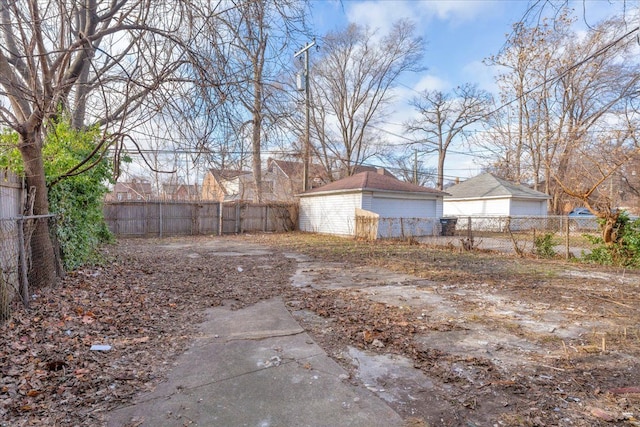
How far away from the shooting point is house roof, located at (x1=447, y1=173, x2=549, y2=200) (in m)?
21.8

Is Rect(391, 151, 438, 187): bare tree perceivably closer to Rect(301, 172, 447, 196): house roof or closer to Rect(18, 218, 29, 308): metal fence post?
Rect(301, 172, 447, 196): house roof

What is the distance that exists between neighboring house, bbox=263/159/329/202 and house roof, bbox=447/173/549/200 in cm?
984

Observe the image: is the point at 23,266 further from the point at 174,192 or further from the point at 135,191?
the point at 174,192

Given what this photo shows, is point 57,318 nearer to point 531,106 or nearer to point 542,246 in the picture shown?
point 542,246

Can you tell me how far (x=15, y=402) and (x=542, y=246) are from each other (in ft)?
38.2

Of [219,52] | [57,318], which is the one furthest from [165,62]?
[57,318]

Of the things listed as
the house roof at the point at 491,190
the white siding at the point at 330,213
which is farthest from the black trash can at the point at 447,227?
the house roof at the point at 491,190

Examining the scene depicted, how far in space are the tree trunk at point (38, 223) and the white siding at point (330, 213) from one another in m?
12.5

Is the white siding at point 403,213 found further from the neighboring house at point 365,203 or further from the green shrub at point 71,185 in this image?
the green shrub at point 71,185

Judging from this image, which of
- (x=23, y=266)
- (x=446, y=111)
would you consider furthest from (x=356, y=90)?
(x=23, y=266)

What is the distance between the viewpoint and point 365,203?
16.0 meters

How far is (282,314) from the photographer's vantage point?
14.6ft

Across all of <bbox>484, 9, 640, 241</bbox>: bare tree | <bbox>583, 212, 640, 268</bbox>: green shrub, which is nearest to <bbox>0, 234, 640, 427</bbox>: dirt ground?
<bbox>583, 212, 640, 268</bbox>: green shrub

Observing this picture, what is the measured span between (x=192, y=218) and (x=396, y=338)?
15318 millimetres
